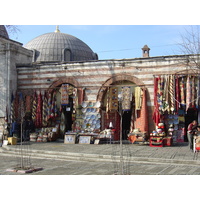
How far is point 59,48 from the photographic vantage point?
30594 millimetres

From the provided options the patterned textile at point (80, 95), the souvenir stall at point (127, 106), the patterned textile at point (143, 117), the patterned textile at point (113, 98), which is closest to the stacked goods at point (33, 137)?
the patterned textile at point (80, 95)

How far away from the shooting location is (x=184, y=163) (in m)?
10.6

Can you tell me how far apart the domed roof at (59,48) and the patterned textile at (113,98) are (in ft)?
43.8

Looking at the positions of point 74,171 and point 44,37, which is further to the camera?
point 44,37

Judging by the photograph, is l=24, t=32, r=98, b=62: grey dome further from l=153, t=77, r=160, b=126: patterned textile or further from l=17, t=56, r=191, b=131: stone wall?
l=153, t=77, r=160, b=126: patterned textile

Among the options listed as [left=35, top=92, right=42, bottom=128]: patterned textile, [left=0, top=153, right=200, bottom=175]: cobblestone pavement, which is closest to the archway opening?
[left=35, top=92, right=42, bottom=128]: patterned textile

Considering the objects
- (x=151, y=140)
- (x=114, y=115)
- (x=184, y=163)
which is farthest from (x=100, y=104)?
(x=184, y=163)

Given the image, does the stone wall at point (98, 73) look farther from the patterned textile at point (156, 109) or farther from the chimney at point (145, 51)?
the chimney at point (145, 51)

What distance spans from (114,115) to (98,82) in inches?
90.2

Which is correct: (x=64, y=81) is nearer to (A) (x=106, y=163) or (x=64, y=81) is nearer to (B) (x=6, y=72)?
(B) (x=6, y=72)

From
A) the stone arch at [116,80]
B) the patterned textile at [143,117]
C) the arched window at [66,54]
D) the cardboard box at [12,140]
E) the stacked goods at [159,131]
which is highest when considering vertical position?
the arched window at [66,54]

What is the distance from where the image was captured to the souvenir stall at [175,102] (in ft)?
51.0

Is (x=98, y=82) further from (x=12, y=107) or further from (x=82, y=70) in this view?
(x=12, y=107)

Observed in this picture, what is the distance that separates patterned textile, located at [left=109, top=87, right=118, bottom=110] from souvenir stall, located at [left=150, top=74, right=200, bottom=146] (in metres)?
2.40
